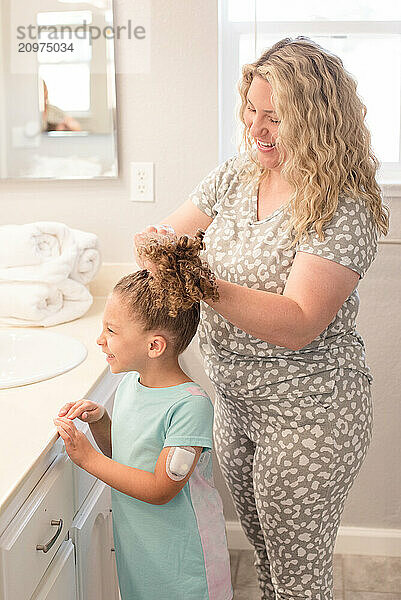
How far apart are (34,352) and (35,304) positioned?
167 mm

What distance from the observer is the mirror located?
213cm

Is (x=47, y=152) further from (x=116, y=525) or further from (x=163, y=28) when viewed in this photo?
(x=116, y=525)

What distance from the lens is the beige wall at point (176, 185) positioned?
7.01ft

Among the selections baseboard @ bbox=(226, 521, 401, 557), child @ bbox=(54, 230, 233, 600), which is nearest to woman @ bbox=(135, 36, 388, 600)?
child @ bbox=(54, 230, 233, 600)

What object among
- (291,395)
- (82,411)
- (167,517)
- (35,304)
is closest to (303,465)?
(291,395)

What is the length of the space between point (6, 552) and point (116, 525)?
34 centimetres

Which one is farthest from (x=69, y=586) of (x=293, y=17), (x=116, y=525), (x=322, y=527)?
(x=293, y=17)

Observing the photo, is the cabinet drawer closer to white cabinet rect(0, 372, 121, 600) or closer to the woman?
white cabinet rect(0, 372, 121, 600)

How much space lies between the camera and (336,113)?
4.56ft

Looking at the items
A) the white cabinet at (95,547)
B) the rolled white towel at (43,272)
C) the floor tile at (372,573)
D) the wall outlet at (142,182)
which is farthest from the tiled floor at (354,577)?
the wall outlet at (142,182)

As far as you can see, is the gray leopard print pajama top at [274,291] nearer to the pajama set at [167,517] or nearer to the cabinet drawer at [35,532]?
the pajama set at [167,517]

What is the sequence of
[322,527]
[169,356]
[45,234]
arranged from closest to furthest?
1. [169,356]
2. [322,527]
3. [45,234]

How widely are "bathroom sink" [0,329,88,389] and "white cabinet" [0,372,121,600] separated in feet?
0.37

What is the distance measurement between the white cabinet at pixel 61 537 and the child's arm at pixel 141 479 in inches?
3.4
